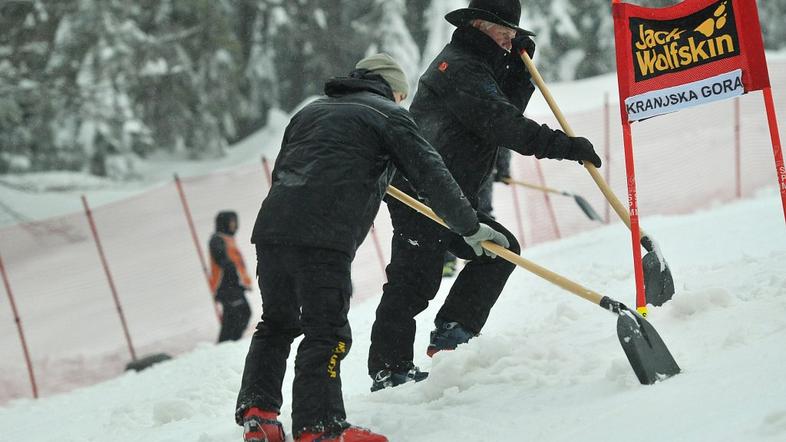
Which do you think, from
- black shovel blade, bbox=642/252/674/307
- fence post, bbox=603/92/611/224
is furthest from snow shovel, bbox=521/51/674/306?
fence post, bbox=603/92/611/224

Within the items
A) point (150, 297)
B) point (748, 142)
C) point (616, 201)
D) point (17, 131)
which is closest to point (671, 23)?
point (616, 201)

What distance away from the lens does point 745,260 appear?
16.7 feet

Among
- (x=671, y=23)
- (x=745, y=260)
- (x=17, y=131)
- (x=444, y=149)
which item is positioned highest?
(x=17, y=131)

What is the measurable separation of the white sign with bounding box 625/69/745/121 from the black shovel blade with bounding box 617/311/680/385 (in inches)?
41.3

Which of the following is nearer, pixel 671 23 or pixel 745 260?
pixel 671 23

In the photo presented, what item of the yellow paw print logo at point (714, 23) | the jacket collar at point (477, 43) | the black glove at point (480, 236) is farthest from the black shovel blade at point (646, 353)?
the jacket collar at point (477, 43)

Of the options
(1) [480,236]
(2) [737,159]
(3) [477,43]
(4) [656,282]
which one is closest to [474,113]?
(3) [477,43]

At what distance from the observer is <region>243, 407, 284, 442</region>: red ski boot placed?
3498 mm

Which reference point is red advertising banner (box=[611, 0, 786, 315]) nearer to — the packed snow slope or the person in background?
the packed snow slope

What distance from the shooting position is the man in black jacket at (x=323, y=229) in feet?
11.0

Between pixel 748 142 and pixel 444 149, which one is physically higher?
pixel 444 149

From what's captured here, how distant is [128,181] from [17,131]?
2456mm

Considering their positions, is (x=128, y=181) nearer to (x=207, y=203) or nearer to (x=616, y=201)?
(x=207, y=203)

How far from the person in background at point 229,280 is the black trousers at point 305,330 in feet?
18.2
